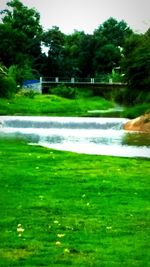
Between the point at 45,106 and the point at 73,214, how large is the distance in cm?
6326

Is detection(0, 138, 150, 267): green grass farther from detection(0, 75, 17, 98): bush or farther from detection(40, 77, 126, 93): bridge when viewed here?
detection(40, 77, 126, 93): bridge

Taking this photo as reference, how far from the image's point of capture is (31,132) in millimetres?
49062

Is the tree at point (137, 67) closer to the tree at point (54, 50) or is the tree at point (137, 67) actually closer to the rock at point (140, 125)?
the rock at point (140, 125)

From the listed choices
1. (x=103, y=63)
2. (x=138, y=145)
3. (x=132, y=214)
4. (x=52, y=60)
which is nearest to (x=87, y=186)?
(x=132, y=214)

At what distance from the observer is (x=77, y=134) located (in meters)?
48.1

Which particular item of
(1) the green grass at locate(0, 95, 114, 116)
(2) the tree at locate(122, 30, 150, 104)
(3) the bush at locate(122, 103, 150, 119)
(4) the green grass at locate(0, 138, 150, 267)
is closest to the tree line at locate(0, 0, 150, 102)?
(1) the green grass at locate(0, 95, 114, 116)

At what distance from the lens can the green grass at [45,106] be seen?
73.9 m

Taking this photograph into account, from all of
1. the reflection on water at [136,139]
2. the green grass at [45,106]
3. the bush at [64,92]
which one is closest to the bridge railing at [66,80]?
the bush at [64,92]

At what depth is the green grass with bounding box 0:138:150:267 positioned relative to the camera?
38.8 ft

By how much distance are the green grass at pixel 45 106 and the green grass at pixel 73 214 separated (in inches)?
1887

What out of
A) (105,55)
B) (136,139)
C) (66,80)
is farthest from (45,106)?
(105,55)

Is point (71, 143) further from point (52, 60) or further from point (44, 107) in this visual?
point (52, 60)

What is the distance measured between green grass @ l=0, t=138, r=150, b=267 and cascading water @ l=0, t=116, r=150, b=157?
34.9 ft

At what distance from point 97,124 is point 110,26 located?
9118 cm
